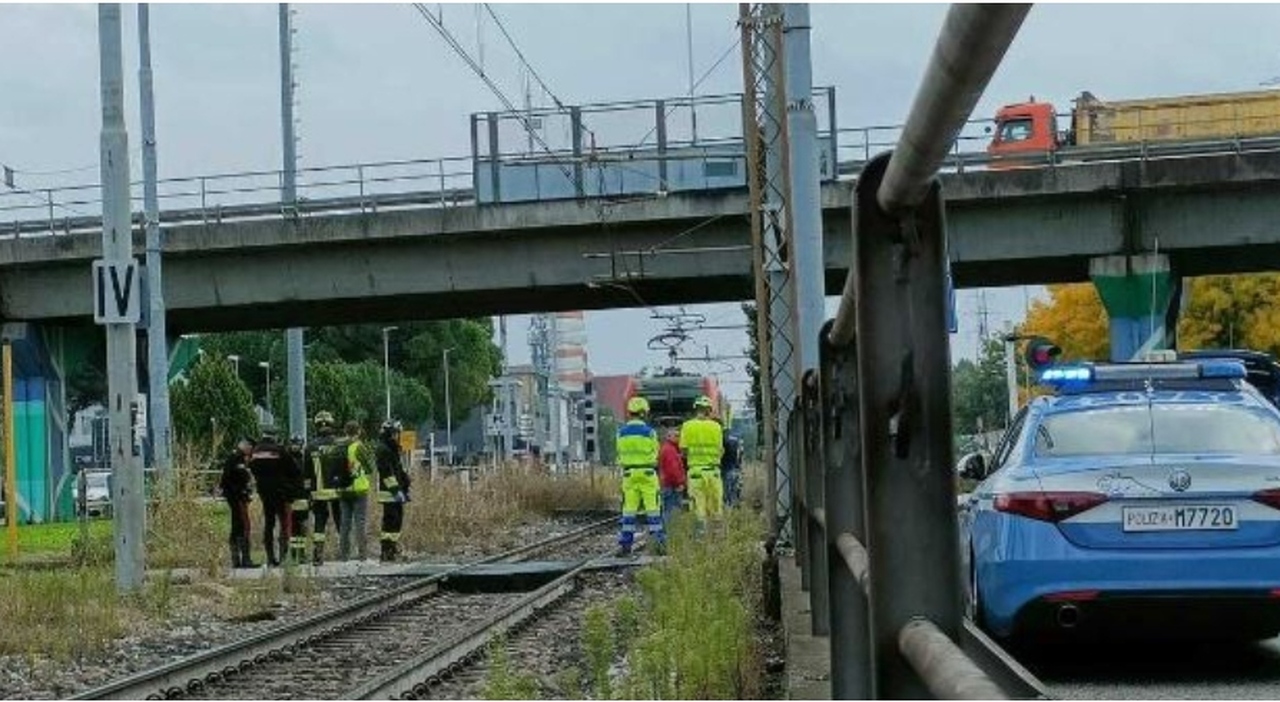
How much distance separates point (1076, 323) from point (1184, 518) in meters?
61.2

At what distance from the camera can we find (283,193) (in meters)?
43.0

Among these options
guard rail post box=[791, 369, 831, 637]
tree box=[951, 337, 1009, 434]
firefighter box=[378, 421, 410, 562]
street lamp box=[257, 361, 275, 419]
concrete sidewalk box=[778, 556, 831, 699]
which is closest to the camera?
concrete sidewalk box=[778, 556, 831, 699]

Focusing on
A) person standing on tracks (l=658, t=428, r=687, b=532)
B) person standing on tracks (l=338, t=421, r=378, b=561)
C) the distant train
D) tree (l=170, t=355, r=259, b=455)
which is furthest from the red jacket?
tree (l=170, t=355, r=259, b=455)

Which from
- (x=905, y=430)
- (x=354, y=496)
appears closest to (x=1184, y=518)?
(x=905, y=430)

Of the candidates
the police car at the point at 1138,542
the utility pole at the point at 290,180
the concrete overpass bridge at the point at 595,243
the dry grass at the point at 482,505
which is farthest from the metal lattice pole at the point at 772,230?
the utility pole at the point at 290,180

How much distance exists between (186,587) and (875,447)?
18.2 metres

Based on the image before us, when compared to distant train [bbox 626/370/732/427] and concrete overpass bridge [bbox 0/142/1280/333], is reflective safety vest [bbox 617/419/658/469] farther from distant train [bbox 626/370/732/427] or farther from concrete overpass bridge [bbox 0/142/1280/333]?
distant train [bbox 626/370/732/427]

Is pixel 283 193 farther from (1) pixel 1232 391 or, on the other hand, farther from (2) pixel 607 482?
(1) pixel 1232 391

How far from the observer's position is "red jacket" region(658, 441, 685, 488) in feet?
87.5

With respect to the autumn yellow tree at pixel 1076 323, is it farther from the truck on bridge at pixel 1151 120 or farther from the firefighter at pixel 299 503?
the firefighter at pixel 299 503

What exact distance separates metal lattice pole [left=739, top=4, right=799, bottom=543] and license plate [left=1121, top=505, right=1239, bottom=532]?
6062 millimetres

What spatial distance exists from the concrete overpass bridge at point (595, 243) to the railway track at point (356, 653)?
761 inches

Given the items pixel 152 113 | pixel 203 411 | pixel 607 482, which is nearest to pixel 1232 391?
pixel 152 113

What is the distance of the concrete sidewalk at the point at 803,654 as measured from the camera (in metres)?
7.45
